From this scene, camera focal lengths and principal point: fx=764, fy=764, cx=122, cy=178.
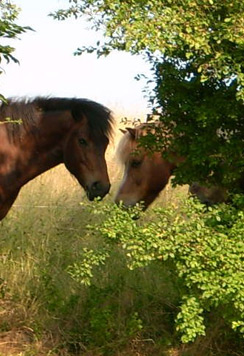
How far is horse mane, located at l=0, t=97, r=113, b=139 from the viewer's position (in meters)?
7.30

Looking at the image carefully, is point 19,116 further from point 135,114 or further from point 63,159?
point 135,114

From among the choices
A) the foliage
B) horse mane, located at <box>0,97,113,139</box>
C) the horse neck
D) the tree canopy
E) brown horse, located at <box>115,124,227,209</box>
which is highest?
the tree canopy

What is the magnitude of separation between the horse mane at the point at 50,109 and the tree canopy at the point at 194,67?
2239mm

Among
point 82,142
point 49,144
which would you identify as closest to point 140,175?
point 82,142

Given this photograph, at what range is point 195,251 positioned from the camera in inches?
173

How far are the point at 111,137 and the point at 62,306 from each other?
1.79 metres

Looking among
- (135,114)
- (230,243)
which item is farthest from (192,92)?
(135,114)

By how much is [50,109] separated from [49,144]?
13.8 inches

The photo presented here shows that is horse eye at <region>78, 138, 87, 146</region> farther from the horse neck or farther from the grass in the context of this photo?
the grass

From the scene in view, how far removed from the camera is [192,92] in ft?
16.1

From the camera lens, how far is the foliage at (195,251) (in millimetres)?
4348

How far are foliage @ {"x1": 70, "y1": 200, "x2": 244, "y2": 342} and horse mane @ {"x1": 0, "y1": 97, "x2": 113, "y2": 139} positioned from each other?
2.83 metres

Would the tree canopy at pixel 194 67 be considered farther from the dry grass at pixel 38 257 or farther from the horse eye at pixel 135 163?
the horse eye at pixel 135 163

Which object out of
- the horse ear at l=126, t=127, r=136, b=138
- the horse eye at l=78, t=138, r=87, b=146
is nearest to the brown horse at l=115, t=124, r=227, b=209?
the horse ear at l=126, t=127, r=136, b=138
